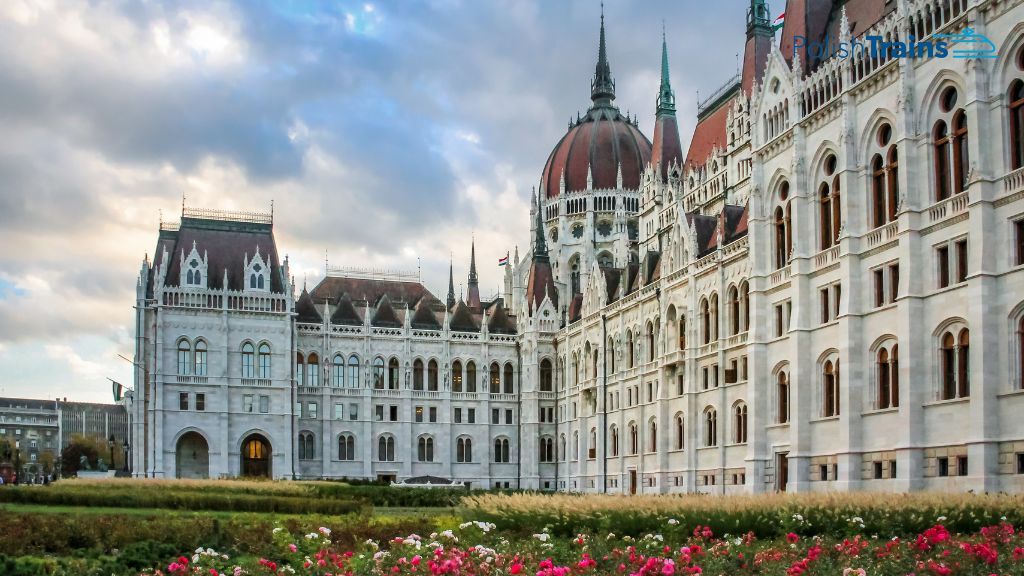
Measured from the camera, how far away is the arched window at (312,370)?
8906 cm

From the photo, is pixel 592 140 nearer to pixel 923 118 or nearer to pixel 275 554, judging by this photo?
pixel 923 118

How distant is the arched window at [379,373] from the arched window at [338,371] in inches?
103

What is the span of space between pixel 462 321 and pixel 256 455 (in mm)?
20688

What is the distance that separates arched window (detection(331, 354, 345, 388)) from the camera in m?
89.7

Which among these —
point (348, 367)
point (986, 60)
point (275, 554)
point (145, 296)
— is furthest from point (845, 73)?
point (145, 296)

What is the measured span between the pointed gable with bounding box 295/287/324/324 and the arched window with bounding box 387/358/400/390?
6.55m

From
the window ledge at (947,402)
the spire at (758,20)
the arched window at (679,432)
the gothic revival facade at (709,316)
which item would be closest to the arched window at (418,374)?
the gothic revival facade at (709,316)

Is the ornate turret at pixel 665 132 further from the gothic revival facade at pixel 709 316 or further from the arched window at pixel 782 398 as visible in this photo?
the arched window at pixel 782 398

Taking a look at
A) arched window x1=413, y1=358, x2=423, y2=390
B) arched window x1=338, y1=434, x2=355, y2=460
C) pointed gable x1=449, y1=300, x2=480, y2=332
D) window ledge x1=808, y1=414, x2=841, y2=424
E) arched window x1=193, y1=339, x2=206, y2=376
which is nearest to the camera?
window ledge x1=808, y1=414, x2=841, y2=424

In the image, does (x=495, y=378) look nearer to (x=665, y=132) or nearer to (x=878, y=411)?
(x=665, y=132)

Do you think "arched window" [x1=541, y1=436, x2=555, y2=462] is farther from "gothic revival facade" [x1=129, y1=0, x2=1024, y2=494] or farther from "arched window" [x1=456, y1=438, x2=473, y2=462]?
"arched window" [x1=456, y1=438, x2=473, y2=462]

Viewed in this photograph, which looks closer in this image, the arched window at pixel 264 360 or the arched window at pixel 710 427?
the arched window at pixel 710 427

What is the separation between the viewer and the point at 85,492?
41969mm

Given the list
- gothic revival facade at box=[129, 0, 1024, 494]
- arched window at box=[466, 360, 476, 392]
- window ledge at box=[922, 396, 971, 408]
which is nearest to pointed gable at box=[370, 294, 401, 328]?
gothic revival facade at box=[129, 0, 1024, 494]
